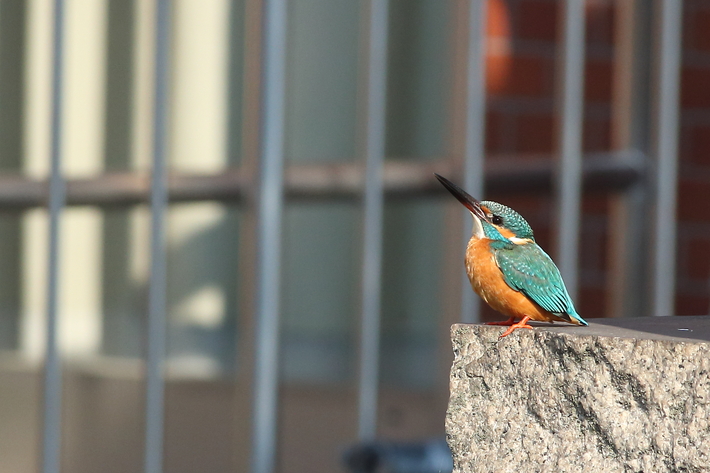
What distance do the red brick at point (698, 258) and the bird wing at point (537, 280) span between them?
1.78m

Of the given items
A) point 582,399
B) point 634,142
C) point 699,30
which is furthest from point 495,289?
point 699,30

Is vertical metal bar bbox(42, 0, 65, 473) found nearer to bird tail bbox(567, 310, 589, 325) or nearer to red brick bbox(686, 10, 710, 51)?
bird tail bbox(567, 310, 589, 325)

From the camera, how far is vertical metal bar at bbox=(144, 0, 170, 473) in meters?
2.49

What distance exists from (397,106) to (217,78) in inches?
21.9

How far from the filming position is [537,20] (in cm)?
291

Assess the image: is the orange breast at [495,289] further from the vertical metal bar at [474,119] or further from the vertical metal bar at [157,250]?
the vertical metal bar at [157,250]

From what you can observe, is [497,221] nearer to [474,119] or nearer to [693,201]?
[474,119]

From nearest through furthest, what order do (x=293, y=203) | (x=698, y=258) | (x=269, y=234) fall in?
(x=269, y=234) → (x=698, y=258) → (x=293, y=203)

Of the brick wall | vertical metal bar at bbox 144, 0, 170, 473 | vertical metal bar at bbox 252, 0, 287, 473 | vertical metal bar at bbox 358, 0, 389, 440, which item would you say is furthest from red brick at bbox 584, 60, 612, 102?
vertical metal bar at bbox 144, 0, 170, 473

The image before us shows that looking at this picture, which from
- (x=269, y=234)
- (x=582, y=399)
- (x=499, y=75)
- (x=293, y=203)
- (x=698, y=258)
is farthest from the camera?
(x=293, y=203)

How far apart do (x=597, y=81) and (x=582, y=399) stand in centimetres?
197

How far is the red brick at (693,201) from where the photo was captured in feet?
9.78

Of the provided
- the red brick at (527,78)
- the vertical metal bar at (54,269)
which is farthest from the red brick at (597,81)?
the vertical metal bar at (54,269)

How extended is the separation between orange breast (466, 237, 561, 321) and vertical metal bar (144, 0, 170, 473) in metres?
1.30
